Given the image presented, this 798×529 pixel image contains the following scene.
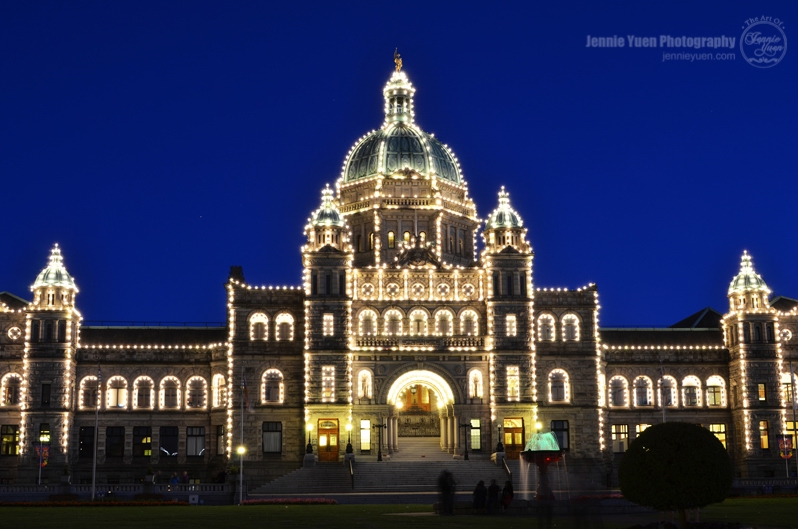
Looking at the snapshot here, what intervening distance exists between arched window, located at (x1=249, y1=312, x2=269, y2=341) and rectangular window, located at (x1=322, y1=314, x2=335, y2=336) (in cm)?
550

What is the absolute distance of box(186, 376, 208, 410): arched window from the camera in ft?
332

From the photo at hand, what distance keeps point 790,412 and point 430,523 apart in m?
59.8

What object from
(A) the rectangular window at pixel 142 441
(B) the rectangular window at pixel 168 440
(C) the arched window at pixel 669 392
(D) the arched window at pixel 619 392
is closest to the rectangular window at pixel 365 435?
(B) the rectangular window at pixel 168 440

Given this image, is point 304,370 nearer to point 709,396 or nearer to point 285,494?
point 285,494

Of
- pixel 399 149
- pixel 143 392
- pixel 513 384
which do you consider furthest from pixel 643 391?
pixel 143 392

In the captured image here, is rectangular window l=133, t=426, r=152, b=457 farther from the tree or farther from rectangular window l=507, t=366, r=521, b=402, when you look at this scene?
the tree

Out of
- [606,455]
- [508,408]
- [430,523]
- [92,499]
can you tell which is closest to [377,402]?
[508,408]

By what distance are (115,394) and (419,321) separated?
2576 cm

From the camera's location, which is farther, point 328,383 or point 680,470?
point 328,383

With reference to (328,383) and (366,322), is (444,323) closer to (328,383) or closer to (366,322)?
(366,322)

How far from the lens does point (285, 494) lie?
270 feet

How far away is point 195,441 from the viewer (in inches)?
3954

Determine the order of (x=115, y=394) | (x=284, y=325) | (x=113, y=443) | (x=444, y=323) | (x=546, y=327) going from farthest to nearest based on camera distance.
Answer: (x=115, y=394)
(x=113, y=443)
(x=546, y=327)
(x=284, y=325)
(x=444, y=323)

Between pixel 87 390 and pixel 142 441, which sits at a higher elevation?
pixel 87 390
